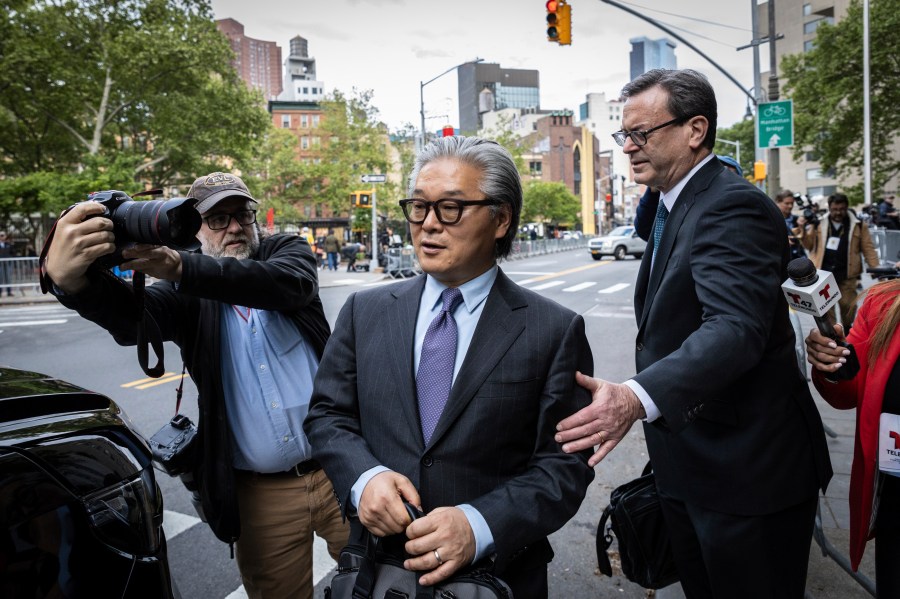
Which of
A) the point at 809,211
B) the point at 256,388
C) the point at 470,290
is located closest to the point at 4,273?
the point at 809,211

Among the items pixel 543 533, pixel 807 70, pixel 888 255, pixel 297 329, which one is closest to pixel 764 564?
pixel 543 533

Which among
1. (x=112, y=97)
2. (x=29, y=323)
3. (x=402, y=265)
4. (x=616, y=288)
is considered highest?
(x=112, y=97)

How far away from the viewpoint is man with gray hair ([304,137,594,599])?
1646mm

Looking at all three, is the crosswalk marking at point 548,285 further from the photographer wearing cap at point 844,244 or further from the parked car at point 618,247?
the parked car at point 618,247

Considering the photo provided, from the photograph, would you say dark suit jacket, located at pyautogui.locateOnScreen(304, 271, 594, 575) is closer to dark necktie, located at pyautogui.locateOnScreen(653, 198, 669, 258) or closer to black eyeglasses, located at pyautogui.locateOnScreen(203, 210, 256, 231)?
dark necktie, located at pyautogui.locateOnScreen(653, 198, 669, 258)

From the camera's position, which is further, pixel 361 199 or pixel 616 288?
pixel 361 199

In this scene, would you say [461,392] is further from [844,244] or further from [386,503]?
[844,244]

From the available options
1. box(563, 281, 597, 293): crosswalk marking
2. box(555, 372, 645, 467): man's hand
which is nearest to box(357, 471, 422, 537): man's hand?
box(555, 372, 645, 467): man's hand

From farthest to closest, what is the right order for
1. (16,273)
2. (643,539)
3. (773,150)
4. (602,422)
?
(16,273)
(773,150)
(643,539)
(602,422)

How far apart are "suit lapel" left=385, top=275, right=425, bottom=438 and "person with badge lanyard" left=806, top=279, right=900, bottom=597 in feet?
4.09

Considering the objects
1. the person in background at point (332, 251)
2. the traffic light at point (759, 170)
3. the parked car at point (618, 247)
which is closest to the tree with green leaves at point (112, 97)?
the person in background at point (332, 251)

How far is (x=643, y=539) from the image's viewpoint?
241cm

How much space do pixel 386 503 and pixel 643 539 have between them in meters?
1.26

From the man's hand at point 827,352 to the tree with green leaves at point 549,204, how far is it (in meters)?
70.9
